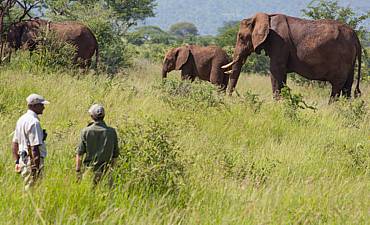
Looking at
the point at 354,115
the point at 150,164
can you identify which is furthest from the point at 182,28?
the point at 150,164

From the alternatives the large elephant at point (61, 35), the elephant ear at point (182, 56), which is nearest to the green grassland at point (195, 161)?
the large elephant at point (61, 35)

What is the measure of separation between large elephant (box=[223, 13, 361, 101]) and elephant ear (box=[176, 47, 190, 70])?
3.92 metres

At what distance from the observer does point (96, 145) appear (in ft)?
16.0

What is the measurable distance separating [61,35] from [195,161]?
980cm

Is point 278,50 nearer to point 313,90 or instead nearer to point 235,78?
point 235,78

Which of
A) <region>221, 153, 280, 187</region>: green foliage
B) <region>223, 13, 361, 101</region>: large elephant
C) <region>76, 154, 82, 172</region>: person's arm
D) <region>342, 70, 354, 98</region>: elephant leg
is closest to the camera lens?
<region>76, 154, 82, 172</region>: person's arm

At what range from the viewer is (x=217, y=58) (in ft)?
52.8

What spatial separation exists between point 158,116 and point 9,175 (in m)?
3.68

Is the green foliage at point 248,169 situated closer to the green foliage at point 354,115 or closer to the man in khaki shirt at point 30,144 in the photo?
the man in khaki shirt at point 30,144

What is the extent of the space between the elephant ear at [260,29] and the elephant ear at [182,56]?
391cm

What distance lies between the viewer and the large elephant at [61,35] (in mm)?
14984

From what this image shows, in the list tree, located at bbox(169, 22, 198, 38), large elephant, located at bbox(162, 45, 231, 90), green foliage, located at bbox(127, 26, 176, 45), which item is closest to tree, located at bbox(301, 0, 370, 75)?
large elephant, located at bbox(162, 45, 231, 90)

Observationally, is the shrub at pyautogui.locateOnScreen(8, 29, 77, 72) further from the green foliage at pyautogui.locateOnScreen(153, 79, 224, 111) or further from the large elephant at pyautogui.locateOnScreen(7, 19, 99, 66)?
the green foliage at pyautogui.locateOnScreen(153, 79, 224, 111)

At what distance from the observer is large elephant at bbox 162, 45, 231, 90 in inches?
633
